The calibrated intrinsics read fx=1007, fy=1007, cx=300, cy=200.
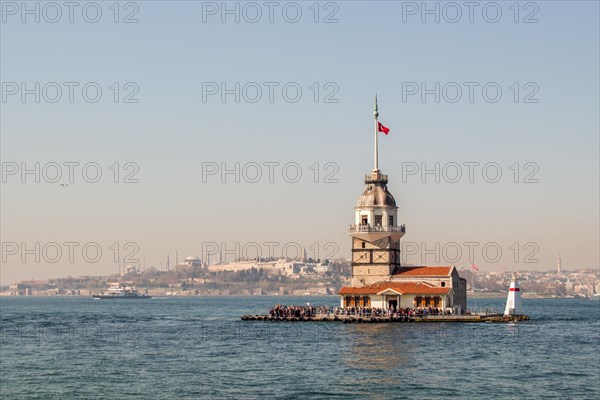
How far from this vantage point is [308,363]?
220ft

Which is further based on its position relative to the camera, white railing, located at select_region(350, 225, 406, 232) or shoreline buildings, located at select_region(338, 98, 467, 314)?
white railing, located at select_region(350, 225, 406, 232)

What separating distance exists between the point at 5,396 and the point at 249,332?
153ft

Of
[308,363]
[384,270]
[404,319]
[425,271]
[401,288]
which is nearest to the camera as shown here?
[308,363]

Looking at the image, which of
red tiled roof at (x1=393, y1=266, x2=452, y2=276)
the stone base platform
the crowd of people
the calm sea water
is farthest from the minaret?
the calm sea water

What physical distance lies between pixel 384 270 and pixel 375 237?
3.82 metres

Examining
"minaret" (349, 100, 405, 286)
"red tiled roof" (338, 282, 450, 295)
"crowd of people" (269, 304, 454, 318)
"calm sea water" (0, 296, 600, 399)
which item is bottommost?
"calm sea water" (0, 296, 600, 399)

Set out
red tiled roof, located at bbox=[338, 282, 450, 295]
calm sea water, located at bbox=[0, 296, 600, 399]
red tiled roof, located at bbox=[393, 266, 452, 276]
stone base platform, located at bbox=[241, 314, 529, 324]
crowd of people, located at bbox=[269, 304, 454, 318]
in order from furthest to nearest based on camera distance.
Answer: red tiled roof, located at bbox=[393, 266, 452, 276] < red tiled roof, located at bbox=[338, 282, 450, 295] < crowd of people, located at bbox=[269, 304, 454, 318] < stone base platform, located at bbox=[241, 314, 529, 324] < calm sea water, located at bbox=[0, 296, 600, 399]

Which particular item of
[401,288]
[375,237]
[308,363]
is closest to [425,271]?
[401,288]

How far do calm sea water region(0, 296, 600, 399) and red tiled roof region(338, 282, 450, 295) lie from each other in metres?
6.97

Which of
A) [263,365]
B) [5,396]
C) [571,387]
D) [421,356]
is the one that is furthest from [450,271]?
[5,396]

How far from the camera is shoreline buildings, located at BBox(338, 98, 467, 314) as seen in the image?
10919 centimetres

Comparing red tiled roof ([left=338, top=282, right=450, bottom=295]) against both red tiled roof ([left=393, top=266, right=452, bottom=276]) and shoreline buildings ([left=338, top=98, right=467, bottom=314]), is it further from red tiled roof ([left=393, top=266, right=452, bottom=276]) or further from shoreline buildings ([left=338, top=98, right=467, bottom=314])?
red tiled roof ([left=393, top=266, right=452, bottom=276])

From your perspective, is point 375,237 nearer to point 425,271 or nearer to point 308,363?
point 425,271

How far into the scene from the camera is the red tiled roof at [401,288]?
108500 mm
